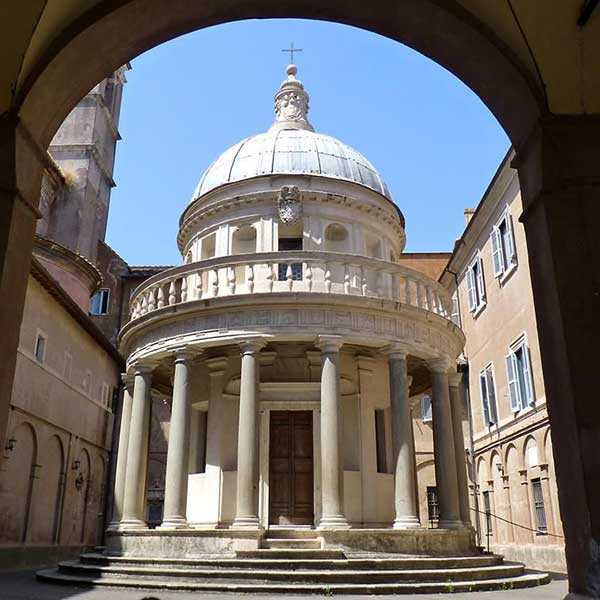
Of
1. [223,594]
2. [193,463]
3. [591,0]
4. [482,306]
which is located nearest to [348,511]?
[193,463]

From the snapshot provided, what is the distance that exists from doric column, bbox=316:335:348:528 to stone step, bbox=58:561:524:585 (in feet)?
5.19

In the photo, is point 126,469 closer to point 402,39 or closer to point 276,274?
point 276,274

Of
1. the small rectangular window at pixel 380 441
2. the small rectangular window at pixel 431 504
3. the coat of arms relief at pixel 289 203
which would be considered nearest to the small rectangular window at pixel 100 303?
the coat of arms relief at pixel 289 203

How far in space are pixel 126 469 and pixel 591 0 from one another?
15128 millimetres

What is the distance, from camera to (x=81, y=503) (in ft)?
83.4

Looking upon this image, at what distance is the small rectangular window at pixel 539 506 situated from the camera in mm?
20203

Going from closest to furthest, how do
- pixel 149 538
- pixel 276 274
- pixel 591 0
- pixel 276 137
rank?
1. pixel 591 0
2. pixel 149 538
3. pixel 276 274
4. pixel 276 137

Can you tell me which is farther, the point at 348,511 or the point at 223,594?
the point at 348,511

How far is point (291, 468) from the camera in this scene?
56.6 feet

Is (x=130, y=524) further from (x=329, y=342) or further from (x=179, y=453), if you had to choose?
(x=329, y=342)

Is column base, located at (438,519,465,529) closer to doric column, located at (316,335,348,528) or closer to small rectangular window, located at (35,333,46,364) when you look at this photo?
doric column, located at (316,335,348,528)

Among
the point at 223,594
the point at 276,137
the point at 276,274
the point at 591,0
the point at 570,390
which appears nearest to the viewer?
the point at 570,390

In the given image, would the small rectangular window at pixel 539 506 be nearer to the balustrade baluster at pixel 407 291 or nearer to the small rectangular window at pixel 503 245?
the small rectangular window at pixel 503 245

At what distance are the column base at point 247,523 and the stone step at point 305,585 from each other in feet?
5.85
